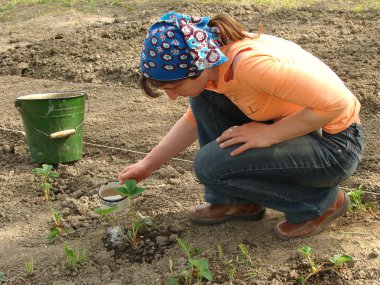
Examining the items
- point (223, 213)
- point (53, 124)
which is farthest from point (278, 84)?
point (53, 124)

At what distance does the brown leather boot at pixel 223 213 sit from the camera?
280 centimetres

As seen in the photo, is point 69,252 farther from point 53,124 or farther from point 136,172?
point 53,124

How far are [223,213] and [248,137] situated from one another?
1.66ft

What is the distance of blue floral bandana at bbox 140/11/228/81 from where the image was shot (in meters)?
2.22

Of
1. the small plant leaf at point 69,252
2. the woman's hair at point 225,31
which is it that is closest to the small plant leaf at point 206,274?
the small plant leaf at point 69,252

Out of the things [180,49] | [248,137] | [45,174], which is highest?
[180,49]

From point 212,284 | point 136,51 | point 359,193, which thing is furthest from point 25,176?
point 136,51

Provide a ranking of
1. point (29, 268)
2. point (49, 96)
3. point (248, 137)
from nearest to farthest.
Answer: point (248, 137)
point (29, 268)
point (49, 96)

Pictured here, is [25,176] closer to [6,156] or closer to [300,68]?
[6,156]

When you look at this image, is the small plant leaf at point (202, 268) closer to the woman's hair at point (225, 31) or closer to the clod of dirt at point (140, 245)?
the clod of dirt at point (140, 245)

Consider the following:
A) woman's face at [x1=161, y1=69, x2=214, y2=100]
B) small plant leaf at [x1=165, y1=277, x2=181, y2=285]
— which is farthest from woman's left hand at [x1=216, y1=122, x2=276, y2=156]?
small plant leaf at [x1=165, y1=277, x2=181, y2=285]

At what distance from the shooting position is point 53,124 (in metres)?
3.50

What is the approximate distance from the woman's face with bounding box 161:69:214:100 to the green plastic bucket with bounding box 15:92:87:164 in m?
1.24

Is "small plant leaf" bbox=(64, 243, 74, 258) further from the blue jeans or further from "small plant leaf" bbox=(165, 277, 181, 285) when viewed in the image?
the blue jeans
